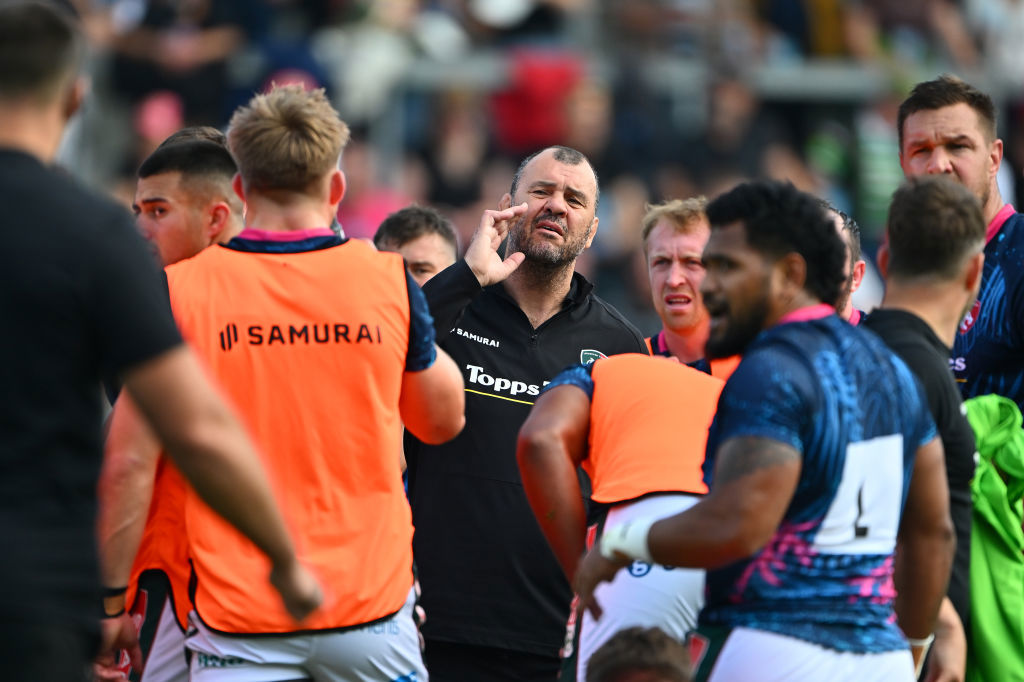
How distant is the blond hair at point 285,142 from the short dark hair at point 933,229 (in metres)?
1.78

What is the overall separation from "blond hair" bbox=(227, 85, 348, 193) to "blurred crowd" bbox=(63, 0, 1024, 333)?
8.30 meters

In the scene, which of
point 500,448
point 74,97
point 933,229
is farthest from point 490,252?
point 74,97

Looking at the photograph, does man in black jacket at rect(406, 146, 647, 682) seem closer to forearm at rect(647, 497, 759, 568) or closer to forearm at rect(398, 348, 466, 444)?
forearm at rect(398, 348, 466, 444)

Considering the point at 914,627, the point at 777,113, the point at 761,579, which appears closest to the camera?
the point at 761,579

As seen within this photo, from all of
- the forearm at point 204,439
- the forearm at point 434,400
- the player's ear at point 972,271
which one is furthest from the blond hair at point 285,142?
the player's ear at point 972,271

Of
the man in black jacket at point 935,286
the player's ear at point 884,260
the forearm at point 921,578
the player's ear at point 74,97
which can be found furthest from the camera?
the player's ear at point 884,260

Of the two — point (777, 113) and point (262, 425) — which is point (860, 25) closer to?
point (777, 113)

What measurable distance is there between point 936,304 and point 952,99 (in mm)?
1848

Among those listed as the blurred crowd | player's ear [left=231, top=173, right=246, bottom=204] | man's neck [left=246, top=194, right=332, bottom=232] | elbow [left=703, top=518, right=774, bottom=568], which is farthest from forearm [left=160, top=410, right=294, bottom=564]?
the blurred crowd

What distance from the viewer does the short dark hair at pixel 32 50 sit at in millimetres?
3031

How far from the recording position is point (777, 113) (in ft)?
50.2

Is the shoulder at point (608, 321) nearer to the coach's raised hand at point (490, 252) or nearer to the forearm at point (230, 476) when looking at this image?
the coach's raised hand at point (490, 252)

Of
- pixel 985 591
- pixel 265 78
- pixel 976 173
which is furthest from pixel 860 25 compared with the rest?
pixel 985 591

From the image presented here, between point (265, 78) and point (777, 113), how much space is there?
5602 mm
